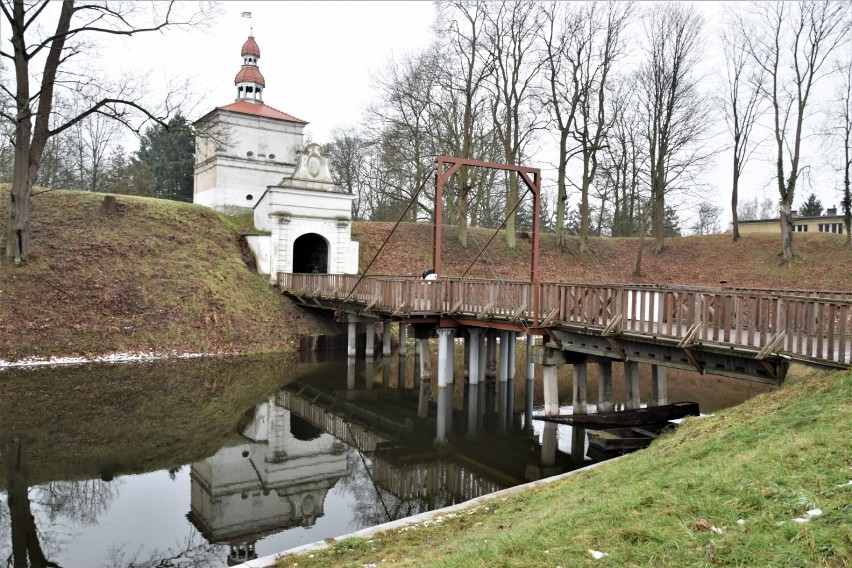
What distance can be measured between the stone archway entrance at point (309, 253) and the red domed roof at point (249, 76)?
12.5 meters

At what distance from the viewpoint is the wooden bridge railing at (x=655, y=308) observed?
27.7ft

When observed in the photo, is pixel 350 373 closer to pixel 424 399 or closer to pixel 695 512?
pixel 424 399

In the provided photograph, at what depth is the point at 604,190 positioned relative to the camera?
144 feet

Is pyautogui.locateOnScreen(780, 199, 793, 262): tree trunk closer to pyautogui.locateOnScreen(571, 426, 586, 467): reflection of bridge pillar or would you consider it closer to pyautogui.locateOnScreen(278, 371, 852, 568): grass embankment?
pyautogui.locateOnScreen(571, 426, 586, 467): reflection of bridge pillar

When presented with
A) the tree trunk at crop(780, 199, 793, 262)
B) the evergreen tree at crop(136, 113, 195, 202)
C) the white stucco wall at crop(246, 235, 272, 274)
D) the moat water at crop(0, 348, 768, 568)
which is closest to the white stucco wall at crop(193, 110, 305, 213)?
the white stucco wall at crop(246, 235, 272, 274)

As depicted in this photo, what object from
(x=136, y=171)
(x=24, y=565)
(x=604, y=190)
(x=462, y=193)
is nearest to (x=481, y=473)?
(x=24, y=565)

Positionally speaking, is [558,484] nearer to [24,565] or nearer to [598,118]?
[24,565]

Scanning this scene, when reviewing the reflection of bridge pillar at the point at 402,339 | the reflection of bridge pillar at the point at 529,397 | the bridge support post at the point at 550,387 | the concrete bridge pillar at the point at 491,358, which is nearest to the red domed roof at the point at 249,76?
the reflection of bridge pillar at the point at 402,339

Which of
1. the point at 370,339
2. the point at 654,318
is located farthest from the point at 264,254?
the point at 654,318

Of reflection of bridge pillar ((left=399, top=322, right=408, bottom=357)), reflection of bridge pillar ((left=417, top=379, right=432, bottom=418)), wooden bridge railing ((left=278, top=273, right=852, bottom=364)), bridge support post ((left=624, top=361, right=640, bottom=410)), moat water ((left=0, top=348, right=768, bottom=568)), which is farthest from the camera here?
reflection of bridge pillar ((left=399, top=322, right=408, bottom=357))

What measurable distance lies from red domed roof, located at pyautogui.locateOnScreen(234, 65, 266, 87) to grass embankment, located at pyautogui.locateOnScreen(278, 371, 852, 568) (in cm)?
3508

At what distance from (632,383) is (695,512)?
30.2ft

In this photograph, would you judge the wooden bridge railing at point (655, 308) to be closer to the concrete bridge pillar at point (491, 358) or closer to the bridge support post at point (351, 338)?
the bridge support post at point (351, 338)

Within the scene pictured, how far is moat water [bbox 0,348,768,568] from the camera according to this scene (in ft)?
25.4
